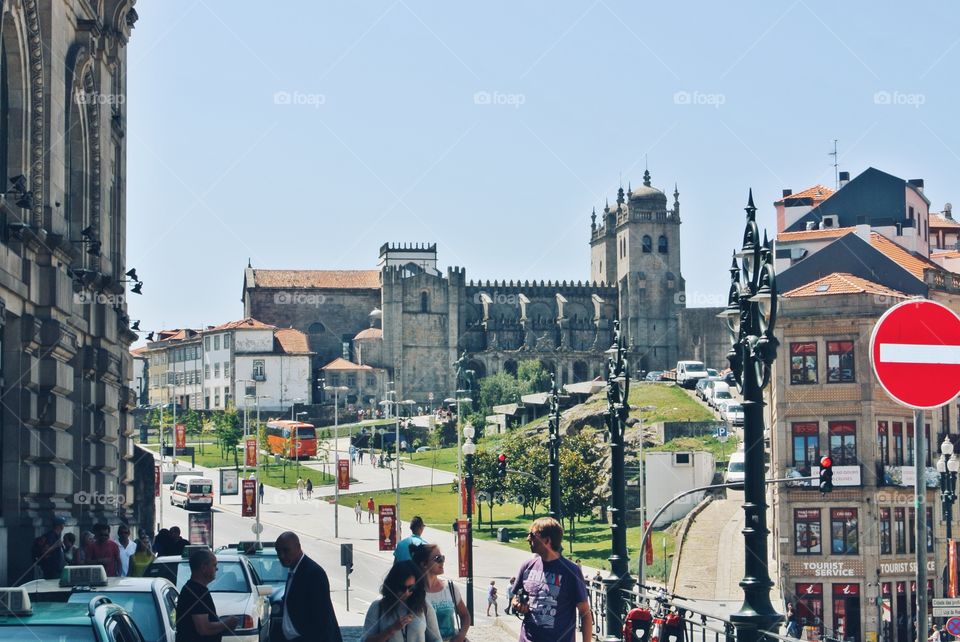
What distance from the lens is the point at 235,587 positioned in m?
18.0

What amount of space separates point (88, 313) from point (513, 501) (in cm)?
5877

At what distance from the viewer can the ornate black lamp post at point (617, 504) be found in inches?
832

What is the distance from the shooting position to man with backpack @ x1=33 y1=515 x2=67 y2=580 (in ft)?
69.8

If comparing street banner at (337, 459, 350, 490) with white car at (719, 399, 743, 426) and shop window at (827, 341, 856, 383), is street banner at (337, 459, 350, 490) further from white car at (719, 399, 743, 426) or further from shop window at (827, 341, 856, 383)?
shop window at (827, 341, 856, 383)

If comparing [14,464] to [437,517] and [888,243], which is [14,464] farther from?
[437,517]

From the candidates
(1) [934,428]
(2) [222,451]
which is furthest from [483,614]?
(2) [222,451]

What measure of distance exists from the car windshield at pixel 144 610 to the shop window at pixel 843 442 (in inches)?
1695

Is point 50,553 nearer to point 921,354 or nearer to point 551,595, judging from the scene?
point 551,595

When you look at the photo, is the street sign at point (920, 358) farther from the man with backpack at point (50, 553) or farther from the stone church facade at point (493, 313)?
the stone church facade at point (493, 313)

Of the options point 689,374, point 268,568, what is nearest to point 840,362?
point 268,568

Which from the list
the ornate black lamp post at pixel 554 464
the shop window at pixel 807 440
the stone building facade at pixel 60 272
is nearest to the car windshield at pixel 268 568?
the stone building facade at pixel 60 272

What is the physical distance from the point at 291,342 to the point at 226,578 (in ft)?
429

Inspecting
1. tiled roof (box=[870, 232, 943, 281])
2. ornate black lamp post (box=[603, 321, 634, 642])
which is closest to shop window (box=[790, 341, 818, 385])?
tiled roof (box=[870, 232, 943, 281])

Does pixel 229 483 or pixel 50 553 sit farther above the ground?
pixel 50 553
